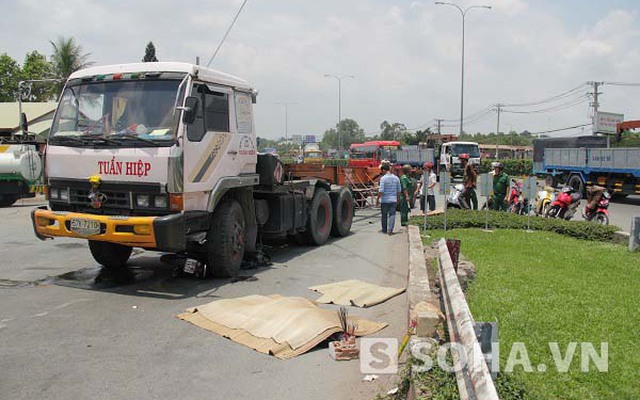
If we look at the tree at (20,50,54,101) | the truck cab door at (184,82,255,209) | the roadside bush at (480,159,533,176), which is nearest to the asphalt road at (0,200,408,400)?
the truck cab door at (184,82,255,209)

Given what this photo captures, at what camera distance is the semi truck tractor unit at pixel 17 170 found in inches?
741

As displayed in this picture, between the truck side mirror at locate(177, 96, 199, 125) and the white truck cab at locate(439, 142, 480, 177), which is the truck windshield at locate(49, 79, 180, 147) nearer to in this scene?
the truck side mirror at locate(177, 96, 199, 125)

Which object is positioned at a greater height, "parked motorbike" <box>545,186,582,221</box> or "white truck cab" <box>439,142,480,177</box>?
"white truck cab" <box>439,142,480,177</box>

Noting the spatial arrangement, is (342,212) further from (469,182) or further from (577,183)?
(577,183)

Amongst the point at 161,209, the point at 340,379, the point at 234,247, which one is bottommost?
the point at 340,379

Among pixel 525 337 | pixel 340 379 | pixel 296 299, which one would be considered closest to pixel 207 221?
pixel 296 299

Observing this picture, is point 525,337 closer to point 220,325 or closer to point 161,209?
point 220,325

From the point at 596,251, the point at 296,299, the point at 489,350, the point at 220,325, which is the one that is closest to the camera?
the point at 489,350

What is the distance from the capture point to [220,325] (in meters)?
5.66

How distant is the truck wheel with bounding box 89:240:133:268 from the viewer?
324 inches

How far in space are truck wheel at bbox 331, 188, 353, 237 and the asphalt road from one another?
267 cm

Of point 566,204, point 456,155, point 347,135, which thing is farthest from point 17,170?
point 347,135

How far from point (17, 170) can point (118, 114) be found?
14.1 m

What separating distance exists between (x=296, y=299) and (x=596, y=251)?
20.7 ft
